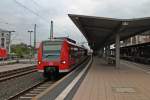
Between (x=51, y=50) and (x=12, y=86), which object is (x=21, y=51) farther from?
(x=12, y=86)

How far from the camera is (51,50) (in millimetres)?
19422

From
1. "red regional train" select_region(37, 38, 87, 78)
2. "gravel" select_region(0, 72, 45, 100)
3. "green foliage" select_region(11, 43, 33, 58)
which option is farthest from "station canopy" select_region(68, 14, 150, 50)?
"green foliage" select_region(11, 43, 33, 58)

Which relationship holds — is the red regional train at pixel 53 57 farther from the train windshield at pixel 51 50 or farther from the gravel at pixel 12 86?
the gravel at pixel 12 86

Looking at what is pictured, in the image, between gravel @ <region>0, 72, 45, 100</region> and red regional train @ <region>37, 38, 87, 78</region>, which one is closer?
gravel @ <region>0, 72, 45, 100</region>

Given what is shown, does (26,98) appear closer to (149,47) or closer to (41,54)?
(41,54)

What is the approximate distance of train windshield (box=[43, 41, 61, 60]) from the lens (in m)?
19.3

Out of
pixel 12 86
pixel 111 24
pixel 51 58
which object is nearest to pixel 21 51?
pixel 111 24

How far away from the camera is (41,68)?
1917 centimetres

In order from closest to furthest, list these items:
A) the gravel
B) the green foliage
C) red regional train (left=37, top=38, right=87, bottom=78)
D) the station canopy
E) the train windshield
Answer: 1. the gravel
2. red regional train (left=37, top=38, right=87, bottom=78)
3. the train windshield
4. the station canopy
5. the green foliage

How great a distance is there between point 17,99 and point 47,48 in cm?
811

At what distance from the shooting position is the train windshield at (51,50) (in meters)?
19.3

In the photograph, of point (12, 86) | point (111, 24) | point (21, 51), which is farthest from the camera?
point (21, 51)

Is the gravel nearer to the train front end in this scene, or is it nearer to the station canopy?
the train front end

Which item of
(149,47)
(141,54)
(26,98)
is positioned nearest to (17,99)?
(26,98)
